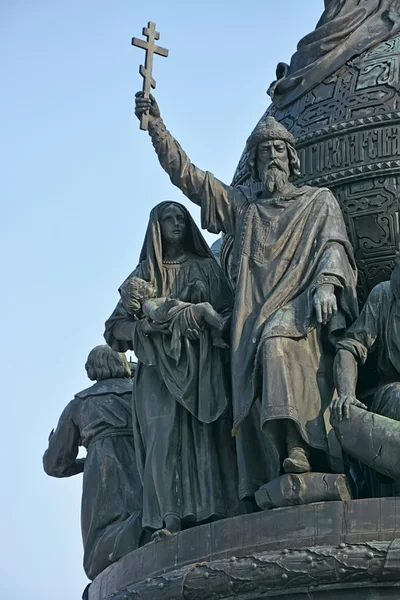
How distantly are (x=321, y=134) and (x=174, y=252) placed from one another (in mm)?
2048

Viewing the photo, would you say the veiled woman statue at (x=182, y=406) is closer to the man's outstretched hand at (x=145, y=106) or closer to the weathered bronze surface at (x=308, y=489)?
the weathered bronze surface at (x=308, y=489)

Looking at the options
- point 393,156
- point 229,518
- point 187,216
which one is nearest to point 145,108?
point 187,216

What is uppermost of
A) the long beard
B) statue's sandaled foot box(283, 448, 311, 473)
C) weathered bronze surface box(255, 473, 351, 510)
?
the long beard

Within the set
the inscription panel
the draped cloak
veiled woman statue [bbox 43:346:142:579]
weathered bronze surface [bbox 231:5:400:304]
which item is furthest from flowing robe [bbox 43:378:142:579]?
the draped cloak

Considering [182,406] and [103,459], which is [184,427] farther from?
[103,459]

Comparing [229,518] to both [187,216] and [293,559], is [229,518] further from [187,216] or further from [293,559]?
[187,216]

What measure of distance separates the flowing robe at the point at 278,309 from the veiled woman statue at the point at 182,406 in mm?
383

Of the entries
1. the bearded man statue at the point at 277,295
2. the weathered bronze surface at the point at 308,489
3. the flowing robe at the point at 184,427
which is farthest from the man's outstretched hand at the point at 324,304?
the weathered bronze surface at the point at 308,489

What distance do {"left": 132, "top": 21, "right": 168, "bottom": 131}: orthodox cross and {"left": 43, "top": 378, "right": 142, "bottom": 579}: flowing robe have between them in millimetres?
3046

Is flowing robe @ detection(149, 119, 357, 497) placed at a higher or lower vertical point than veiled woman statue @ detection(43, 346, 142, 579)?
higher

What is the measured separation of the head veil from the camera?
23203mm

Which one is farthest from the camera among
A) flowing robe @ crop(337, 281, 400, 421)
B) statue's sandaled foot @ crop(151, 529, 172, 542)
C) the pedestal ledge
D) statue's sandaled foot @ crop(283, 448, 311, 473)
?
flowing robe @ crop(337, 281, 400, 421)

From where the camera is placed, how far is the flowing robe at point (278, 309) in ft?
70.0

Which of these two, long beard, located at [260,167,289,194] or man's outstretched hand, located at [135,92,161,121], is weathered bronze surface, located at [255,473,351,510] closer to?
long beard, located at [260,167,289,194]
